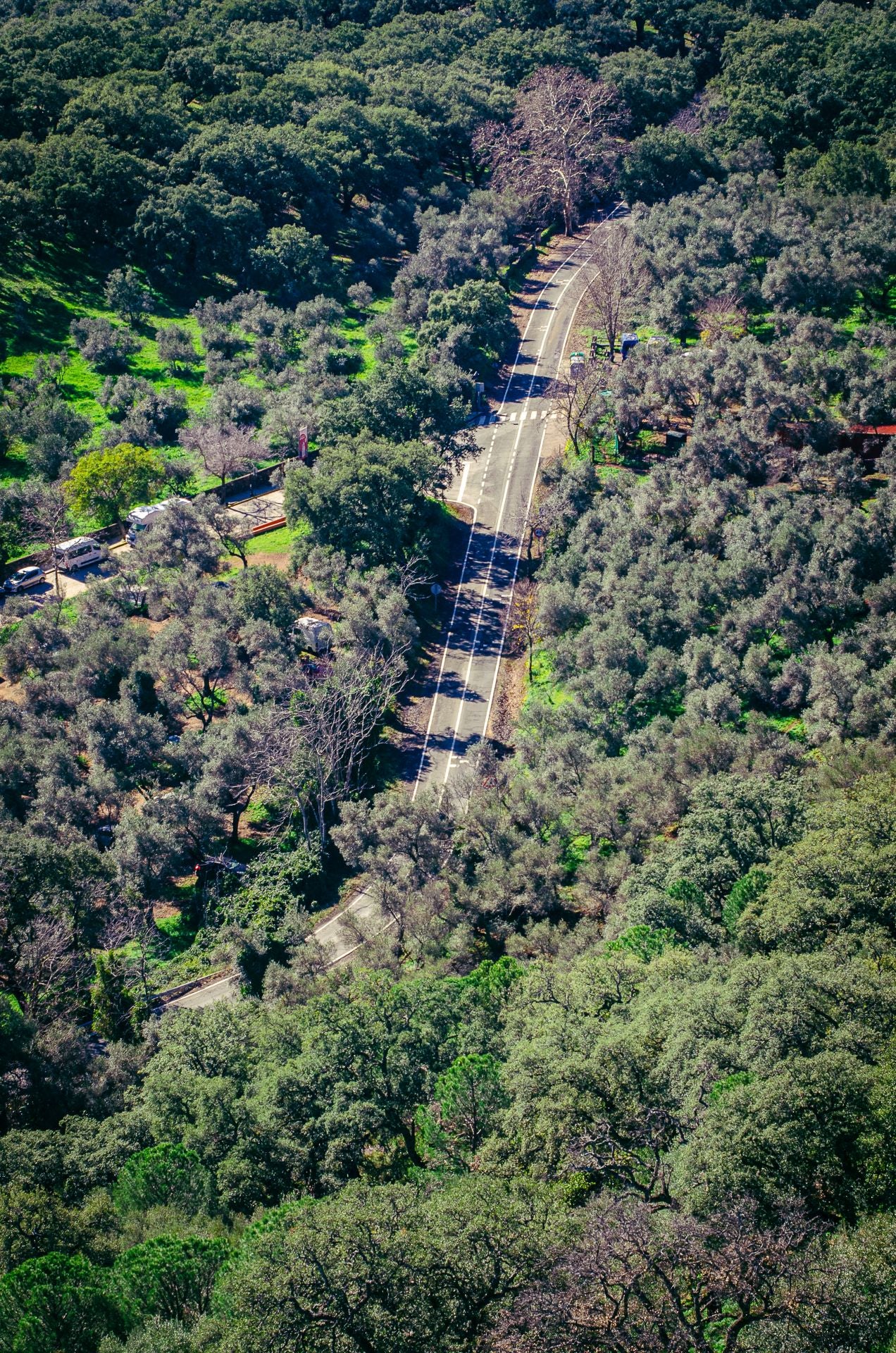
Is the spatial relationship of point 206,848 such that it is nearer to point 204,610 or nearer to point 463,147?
point 204,610

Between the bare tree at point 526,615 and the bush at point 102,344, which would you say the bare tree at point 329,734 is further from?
the bush at point 102,344

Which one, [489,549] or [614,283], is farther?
[614,283]

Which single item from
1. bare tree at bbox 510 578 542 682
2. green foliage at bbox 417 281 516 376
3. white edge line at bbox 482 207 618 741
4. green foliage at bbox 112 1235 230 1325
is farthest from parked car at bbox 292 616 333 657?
green foliage at bbox 112 1235 230 1325

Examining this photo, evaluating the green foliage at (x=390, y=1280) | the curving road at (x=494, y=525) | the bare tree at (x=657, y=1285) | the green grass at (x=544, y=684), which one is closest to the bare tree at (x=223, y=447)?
the curving road at (x=494, y=525)

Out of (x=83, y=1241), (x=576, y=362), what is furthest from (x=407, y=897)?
(x=576, y=362)

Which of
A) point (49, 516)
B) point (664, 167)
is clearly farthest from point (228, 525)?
point (664, 167)

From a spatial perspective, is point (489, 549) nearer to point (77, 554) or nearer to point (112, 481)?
point (112, 481)

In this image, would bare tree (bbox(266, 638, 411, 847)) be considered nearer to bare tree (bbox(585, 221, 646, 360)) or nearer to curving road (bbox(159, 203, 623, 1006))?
curving road (bbox(159, 203, 623, 1006))
